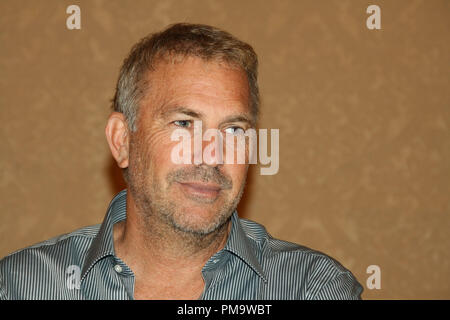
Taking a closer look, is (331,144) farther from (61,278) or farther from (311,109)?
(61,278)

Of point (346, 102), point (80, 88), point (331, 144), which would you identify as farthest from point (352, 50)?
point (80, 88)

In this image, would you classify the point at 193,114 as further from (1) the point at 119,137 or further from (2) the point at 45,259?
(2) the point at 45,259

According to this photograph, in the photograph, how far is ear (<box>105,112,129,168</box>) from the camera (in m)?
1.72

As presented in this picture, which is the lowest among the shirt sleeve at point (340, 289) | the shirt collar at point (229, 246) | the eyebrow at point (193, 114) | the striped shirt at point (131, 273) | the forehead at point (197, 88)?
the shirt sleeve at point (340, 289)

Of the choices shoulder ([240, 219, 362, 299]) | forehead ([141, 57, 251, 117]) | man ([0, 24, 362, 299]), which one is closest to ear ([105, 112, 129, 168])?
man ([0, 24, 362, 299])

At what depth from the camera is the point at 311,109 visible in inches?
116

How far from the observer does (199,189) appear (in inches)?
59.6

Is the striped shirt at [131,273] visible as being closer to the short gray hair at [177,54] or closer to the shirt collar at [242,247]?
the shirt collar at [242,247]

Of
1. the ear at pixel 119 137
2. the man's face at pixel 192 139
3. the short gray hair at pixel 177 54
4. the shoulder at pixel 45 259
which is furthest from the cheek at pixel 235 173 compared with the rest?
the shoulder at pixel 45 259

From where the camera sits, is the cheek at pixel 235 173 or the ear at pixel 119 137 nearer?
the cheek at pixel 235 173

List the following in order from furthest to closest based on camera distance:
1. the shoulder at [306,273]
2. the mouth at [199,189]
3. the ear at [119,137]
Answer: the ear at [119,137], the shoulder at [306,273], the mouth at [199,189]

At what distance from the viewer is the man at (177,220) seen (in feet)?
5.06

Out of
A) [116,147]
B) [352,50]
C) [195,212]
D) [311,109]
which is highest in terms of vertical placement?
[352,50]

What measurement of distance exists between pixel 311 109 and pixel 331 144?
21 cm
